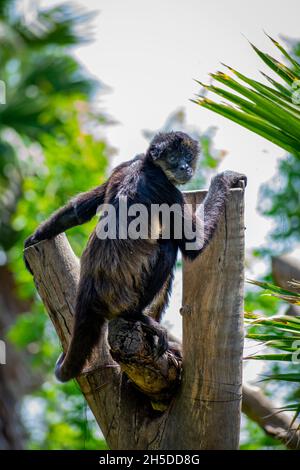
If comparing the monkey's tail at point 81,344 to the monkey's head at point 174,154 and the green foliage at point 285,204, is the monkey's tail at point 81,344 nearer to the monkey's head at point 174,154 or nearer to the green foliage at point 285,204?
the monkey's head at point 174,154

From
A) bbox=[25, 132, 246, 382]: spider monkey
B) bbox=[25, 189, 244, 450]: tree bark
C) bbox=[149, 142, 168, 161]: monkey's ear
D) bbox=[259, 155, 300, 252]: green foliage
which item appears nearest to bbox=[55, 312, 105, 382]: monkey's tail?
bbox=[25, 132, 246, 382]: spider monkey

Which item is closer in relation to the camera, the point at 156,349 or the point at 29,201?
the point at 156,349

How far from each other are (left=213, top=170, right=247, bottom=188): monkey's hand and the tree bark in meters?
0.29

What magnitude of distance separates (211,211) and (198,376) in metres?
1.13

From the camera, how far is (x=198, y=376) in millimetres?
4414

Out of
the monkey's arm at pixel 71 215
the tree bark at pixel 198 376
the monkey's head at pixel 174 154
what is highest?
the monkey's head at pixel 174 154

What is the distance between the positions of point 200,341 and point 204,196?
51.6 inches

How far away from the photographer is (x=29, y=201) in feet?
34.0

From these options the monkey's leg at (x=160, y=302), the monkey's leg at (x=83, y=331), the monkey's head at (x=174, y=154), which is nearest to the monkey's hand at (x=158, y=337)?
the monkey's leg at (x=83, y=331)

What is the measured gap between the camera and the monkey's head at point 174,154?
557 cm

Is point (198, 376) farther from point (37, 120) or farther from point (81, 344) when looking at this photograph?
point (37, 120)

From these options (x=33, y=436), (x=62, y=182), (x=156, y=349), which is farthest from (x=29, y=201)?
(x=33, y=436)

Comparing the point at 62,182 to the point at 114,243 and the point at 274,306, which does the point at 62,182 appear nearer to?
the point at 274,306

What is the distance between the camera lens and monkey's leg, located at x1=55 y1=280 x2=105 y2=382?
483cm
